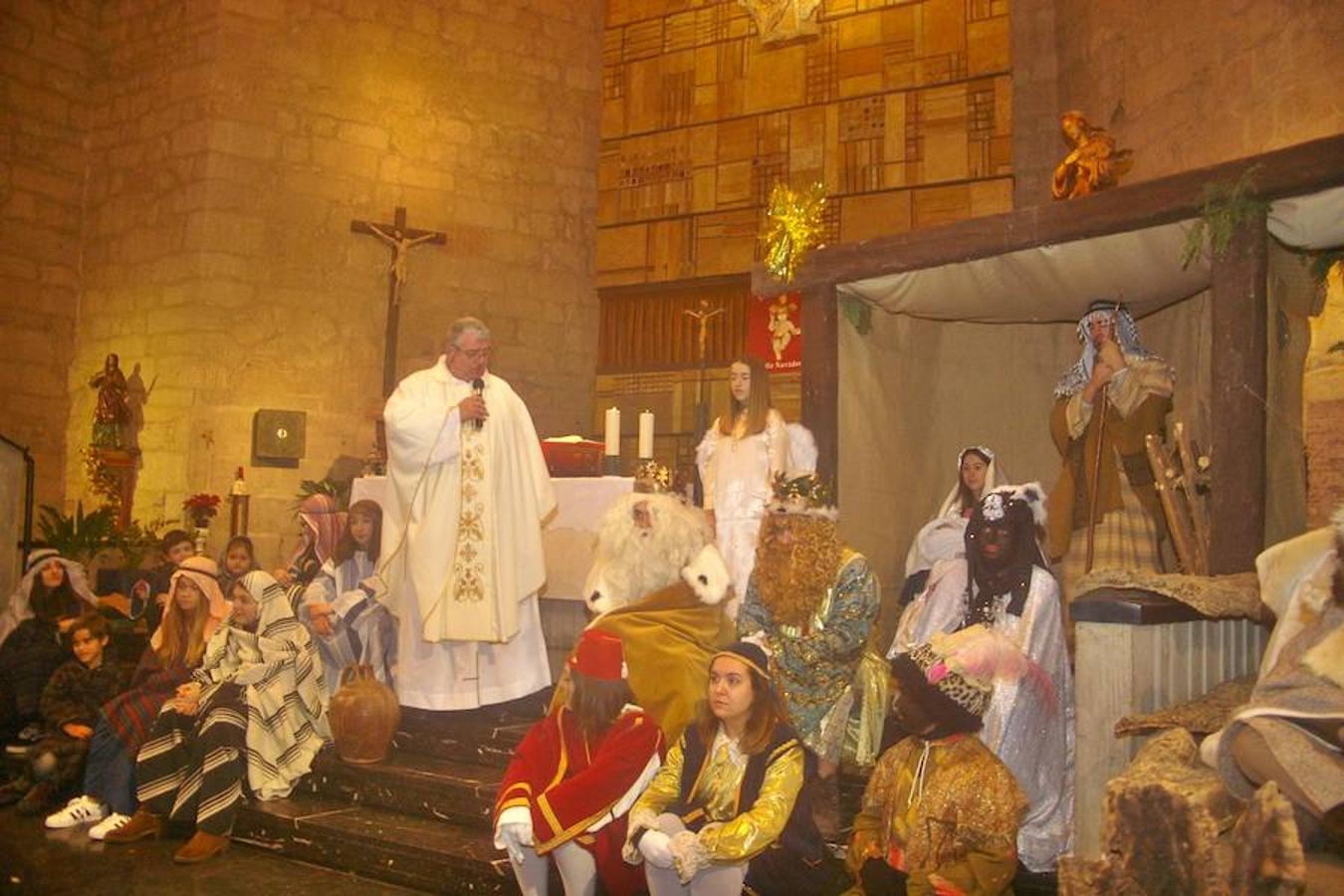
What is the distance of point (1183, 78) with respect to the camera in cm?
838

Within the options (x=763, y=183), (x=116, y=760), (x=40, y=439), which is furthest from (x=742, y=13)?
(x=116, y=760)

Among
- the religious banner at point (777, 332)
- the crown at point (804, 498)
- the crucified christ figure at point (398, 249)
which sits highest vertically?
the crucified christ figure at point (398, 249)

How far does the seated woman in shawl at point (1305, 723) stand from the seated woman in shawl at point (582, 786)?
6.47ft

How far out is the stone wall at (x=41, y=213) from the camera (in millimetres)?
12469

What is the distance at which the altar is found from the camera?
25.2ft

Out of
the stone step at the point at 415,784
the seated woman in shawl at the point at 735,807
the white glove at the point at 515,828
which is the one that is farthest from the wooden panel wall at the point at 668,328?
the white glove at the point at 515,828

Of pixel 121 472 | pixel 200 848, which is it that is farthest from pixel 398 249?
pixel 200 848

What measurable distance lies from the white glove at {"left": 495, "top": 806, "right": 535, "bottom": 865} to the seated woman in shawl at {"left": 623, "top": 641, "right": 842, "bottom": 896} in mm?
359

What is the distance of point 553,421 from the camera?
13.0 meters

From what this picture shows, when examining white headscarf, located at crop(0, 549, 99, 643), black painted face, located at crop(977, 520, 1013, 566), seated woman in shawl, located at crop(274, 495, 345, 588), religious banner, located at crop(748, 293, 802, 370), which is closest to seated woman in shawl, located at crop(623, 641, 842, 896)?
black painted face, located at crop(977, 520, 1013, 566)

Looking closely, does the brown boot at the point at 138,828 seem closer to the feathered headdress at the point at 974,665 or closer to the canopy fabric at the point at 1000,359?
the canopy fabric at the point at 1000,359

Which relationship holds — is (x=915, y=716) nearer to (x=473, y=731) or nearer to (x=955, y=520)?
(x=955, y=520)

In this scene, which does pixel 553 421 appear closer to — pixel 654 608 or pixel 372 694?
pixel 372 694

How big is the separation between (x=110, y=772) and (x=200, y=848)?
40.0 inches
